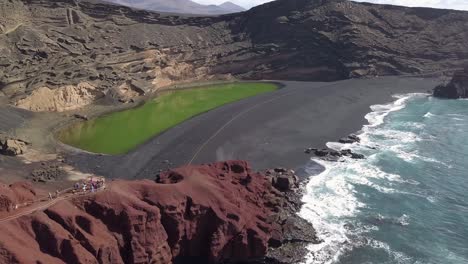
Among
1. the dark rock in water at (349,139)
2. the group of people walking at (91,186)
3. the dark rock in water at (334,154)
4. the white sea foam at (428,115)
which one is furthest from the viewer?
the white sea foam at (428,115)

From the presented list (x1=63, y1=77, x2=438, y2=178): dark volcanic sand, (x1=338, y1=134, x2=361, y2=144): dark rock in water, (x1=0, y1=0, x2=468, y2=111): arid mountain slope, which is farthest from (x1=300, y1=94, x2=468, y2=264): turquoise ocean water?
(x1=0, y1=0, x2=468, y2=111): arid mountain slope

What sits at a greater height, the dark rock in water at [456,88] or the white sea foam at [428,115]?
the dark rock in water at [456,88]

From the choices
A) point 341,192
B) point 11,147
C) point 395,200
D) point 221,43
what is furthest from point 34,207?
point 221,43

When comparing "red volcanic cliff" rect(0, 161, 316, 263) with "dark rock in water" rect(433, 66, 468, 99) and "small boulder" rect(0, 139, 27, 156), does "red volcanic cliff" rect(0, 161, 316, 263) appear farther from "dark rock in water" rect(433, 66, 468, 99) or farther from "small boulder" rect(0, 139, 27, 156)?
"dark rock in water" rect(433, 66, 468, 99)

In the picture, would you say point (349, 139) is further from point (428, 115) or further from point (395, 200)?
point (428, 115)

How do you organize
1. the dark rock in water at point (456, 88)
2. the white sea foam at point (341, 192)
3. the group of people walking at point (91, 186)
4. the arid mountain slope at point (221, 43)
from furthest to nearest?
the dark rock in water at point (456, 88) < the arid mountain slope at point (221, 43) < the white sea foam at point (341, 192) < the group of people walking at point (91, 186)

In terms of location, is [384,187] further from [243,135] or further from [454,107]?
[454,107]

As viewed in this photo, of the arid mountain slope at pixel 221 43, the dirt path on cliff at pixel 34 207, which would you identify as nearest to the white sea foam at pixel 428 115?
the arid mountain slope at pixel 221 43

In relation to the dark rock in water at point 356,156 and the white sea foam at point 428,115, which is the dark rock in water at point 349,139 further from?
the white sea foam at point 428,115
